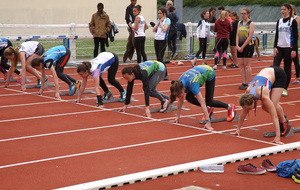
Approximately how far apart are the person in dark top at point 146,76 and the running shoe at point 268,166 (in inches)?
129

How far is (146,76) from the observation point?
9.02m

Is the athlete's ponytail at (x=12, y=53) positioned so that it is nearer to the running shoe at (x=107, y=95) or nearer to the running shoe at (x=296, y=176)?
the running shoe at (x=107, y=95)

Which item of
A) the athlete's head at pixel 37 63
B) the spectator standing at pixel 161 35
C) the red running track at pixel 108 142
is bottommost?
the red running track at pixel 108 142

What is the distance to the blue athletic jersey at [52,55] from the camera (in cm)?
1079

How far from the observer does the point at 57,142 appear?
752cm

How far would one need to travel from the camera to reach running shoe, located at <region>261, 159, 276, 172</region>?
19.8 ft

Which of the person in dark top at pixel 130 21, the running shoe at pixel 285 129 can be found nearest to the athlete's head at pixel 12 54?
the person in dark top at pixel 130 21

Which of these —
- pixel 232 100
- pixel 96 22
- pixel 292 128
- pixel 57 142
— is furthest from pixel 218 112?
pixel 96 22

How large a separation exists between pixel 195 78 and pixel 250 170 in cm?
244

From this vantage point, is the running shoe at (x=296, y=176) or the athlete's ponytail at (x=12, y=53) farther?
the athlete's ponytail at (x=12, y=53)

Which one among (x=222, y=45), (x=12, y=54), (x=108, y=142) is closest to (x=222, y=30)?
(x=222, y=45)

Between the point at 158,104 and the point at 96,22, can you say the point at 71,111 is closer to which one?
the point at 158,104

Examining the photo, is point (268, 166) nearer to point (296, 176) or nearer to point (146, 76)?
point (296, 176)

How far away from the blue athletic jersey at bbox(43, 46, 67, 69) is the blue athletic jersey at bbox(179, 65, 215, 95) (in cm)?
364
